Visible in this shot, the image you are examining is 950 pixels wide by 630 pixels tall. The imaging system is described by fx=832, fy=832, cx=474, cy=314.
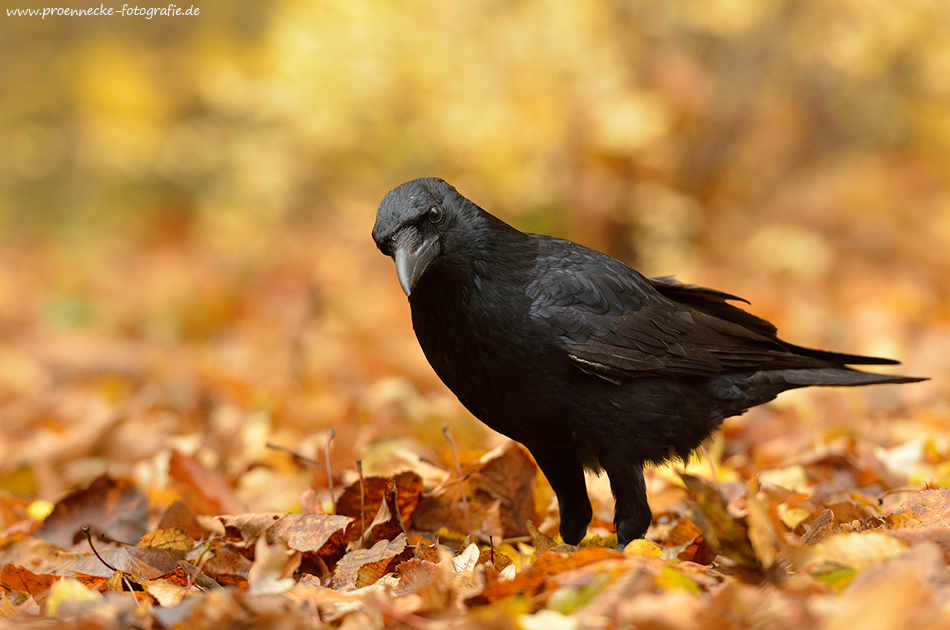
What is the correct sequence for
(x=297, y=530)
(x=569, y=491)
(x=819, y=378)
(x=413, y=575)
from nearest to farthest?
(x=413, y=575) < (x=297, y=530) < (x=569, y=491) < (x=819, y=378)

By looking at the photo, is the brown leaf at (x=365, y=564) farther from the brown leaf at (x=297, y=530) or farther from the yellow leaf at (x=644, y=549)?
the yellow leaf at (x=644, y=549)

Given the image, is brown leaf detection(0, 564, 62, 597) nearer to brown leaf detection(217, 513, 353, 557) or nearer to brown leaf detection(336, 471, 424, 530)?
brown leaf detection(217, 513, 353, 557)

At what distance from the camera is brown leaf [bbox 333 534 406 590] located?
219 centimetres

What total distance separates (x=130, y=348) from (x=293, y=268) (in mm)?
2992

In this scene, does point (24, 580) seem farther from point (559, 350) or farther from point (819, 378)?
point (819, 378)

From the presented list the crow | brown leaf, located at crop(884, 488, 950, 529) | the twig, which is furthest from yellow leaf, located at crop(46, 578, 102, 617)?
A: brown leaf, located at crop(884, 488, 950, 529)

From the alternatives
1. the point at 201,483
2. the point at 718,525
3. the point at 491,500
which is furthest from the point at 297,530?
the point at 718,525

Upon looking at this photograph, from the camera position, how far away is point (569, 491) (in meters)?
2.94

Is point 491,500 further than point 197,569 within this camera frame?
Yes

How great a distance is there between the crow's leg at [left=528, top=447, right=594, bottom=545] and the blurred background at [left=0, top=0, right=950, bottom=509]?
3.88 feet

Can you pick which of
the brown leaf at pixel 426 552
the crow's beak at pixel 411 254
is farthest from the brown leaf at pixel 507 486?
the crow's beak at pixel 411 254

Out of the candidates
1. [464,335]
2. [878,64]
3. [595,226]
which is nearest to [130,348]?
[595,226]

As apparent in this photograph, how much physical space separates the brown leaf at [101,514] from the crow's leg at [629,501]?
1.65 m

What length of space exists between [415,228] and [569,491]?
111cm
